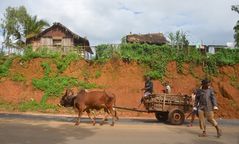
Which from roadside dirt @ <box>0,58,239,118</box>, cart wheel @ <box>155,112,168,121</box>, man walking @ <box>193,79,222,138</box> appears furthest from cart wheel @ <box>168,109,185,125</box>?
roadside dirt @ <box>0,58,239,118</box>

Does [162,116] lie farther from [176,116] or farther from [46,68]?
[46,68]

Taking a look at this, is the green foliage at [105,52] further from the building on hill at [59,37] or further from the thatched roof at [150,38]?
the building on hill at [59,37]

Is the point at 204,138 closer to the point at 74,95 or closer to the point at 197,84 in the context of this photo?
the point at 74,95

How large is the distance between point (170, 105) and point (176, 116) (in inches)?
24.9

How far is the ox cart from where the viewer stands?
20.7 m

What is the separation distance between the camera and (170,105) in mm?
21047

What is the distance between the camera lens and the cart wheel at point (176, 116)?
67.6ft

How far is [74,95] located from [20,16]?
146 feet

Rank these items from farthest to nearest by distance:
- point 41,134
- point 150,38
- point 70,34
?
point 70,34 < point 150,38 < point 41,134

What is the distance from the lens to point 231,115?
31797mm

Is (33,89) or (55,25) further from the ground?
(55,25)

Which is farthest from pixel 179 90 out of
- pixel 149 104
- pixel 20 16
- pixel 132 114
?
pixel 20 16

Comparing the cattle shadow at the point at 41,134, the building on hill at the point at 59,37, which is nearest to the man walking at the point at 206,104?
the cattle shadow at the point at 41,134

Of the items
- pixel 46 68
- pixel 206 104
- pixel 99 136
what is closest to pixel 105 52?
pixel 46 68
